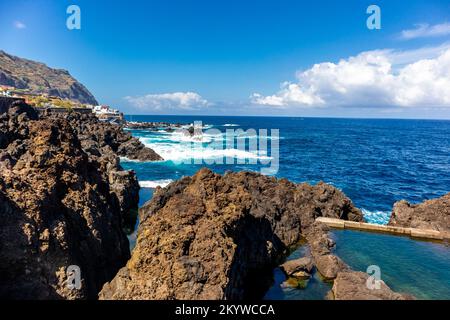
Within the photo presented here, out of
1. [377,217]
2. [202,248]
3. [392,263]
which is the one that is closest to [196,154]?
[377,217]

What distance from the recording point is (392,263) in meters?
18.9

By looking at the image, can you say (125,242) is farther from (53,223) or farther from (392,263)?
(392,263)

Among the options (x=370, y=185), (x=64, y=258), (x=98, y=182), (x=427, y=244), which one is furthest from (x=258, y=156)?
(x=64, y=258)

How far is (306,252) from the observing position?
20.3 m

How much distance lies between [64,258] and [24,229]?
1.60 m

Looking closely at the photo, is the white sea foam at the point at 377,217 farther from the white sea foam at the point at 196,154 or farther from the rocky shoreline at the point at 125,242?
the white sea foam at the point at 196,154

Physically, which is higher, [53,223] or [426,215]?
[53,223]

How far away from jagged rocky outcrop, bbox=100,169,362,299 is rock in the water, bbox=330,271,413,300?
3605mm

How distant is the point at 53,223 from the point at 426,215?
92.6ft

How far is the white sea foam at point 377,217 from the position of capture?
108 ft

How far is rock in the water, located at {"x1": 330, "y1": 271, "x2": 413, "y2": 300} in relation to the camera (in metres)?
13.1

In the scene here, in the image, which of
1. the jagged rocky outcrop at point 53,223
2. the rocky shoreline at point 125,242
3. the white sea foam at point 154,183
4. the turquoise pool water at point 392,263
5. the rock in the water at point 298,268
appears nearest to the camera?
the jagged rocky outcrop at point 53,223

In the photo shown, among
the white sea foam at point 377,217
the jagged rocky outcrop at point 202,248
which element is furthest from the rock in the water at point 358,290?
the white sea foam at point 377,217

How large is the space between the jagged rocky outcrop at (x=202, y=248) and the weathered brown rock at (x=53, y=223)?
5.91 ft
